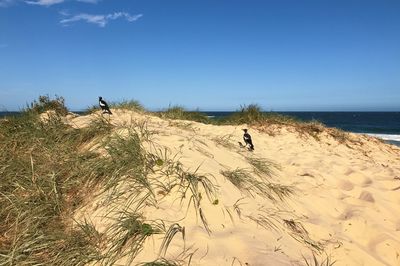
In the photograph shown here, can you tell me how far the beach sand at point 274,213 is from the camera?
11.3ft

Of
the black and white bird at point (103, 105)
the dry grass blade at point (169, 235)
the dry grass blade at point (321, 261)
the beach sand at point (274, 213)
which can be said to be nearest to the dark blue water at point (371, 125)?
the beach sand at point (274, 213)

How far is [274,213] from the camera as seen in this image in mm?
4375

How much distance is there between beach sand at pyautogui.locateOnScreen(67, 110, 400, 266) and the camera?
3.45 meters

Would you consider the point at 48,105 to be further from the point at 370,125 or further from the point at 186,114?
the point at 370,125

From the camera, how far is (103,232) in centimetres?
348

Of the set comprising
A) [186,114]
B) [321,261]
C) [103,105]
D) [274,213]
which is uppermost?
[103,105]

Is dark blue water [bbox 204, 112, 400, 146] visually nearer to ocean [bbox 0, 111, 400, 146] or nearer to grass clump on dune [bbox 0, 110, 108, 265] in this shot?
ocean [bbox 0, 111, 400, 146]

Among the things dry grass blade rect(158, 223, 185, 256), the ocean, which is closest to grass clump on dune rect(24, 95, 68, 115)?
the ocean

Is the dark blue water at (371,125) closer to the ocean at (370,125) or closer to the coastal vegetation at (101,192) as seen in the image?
the ocean at (370,125)

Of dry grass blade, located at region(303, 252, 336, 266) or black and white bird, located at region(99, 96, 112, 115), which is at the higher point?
black and white bird, located at region(99, 96, 112, 115)

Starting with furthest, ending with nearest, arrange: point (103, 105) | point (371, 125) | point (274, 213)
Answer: point (371, 125)
point (103, 105)
point (274, 213)

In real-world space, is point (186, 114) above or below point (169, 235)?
above

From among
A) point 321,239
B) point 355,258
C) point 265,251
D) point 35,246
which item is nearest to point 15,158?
point 35,246

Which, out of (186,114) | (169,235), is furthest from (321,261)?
(186,114)
